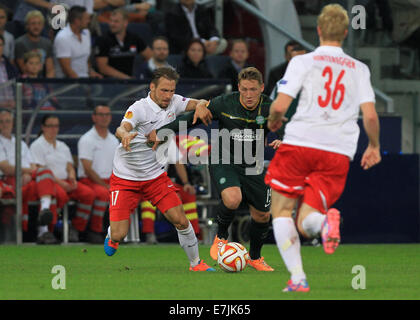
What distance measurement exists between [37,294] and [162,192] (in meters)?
2.59

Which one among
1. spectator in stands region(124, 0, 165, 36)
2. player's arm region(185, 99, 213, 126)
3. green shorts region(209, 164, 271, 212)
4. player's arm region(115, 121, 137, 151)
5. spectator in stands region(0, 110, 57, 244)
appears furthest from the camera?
spectator in stands region(124, 0, 165, 36)

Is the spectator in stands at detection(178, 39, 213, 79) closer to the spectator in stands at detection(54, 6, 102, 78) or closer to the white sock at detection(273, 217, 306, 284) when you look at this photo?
the spectator in stands at detection(54, 6, 102, 78)

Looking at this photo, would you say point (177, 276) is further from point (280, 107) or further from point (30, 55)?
point (30, 55)

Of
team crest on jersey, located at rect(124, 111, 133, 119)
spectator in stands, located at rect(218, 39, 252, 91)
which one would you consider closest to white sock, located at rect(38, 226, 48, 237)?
spectator in stands, located at rect(218, 39, 252, 91)

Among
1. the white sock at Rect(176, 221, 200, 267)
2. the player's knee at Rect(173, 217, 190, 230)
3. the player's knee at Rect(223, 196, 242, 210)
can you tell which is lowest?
the white sock at Rect(176, 221, 200, 267)

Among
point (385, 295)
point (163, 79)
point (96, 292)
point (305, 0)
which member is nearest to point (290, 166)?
point (385, 295)

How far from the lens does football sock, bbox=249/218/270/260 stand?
10.3 meters

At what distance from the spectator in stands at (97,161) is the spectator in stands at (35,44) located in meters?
1.36

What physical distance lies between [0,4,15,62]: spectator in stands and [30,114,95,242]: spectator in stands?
144cm

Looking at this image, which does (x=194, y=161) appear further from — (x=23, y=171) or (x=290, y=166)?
(x=290, y=166)

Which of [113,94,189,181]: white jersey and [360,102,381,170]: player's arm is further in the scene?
[113,94,189,181]: white jersey

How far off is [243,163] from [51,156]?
517 cm

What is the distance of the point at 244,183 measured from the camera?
34.2ft

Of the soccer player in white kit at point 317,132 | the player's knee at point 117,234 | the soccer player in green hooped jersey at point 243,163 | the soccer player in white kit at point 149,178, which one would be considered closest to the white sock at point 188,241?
the soccer player in white kit at point 149,178
